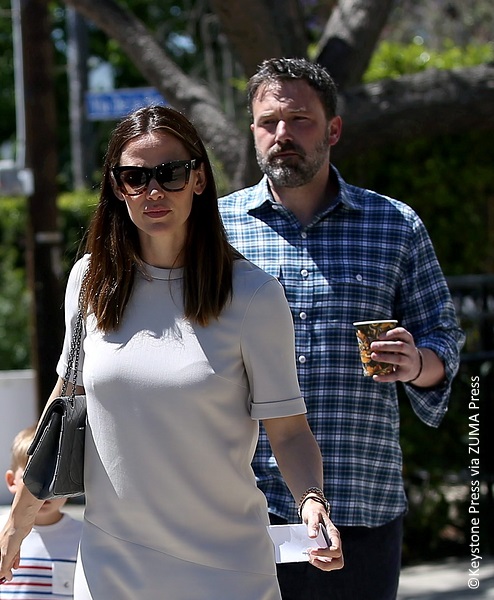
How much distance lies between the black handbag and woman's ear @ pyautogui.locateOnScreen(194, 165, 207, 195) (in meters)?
0.54

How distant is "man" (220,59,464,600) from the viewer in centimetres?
302

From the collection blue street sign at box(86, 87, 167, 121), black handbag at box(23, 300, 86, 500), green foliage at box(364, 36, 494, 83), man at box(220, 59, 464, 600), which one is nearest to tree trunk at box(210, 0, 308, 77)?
green foliage at box(364, 36, 494, 83)

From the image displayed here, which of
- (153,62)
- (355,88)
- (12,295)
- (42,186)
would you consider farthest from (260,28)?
(12,295)

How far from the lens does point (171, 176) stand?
239cm

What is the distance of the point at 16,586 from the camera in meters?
3.35

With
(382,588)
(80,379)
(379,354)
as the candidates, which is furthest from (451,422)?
(80,379)

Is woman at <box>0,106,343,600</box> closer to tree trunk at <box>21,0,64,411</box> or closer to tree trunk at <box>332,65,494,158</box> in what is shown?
tree trunk at <box>332,65,494,158</box>

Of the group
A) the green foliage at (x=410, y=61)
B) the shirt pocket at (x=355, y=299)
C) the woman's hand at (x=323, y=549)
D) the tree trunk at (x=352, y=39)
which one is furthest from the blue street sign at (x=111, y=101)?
the woman's hand at (x=323, y=549)

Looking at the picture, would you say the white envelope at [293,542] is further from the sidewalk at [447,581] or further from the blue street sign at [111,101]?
the blue street sign at [111,101]

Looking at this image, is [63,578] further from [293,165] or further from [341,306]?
[293,165]

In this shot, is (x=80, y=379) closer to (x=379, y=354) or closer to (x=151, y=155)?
(x=151, y=155)

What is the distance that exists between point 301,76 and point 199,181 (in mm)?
746

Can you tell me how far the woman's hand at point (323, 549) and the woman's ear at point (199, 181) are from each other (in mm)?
759

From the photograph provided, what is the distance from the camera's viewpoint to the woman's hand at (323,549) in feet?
7.11
